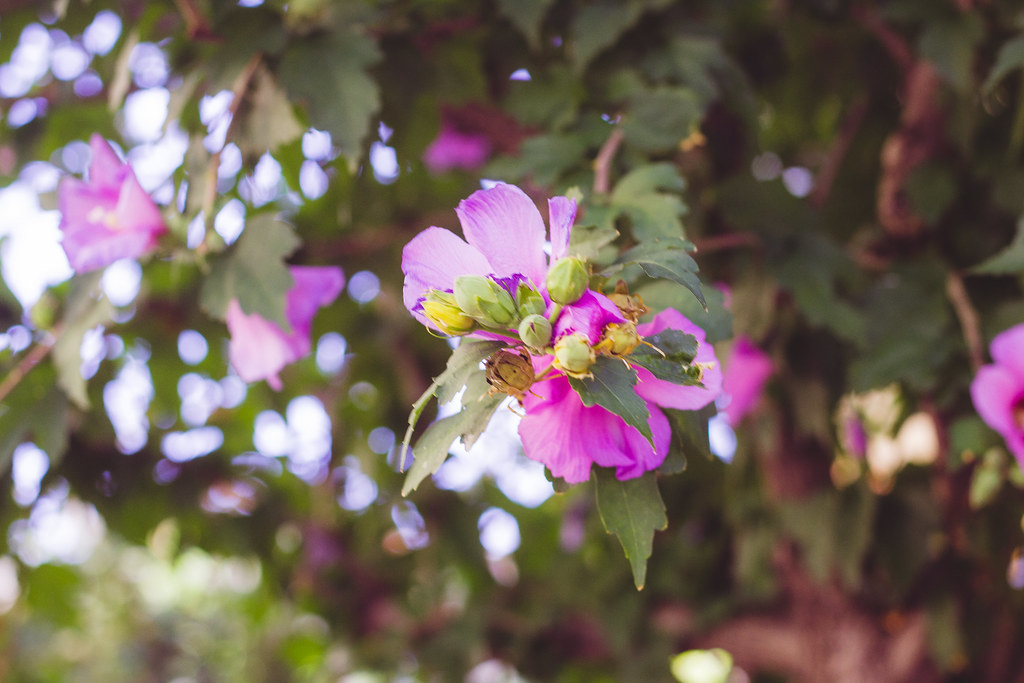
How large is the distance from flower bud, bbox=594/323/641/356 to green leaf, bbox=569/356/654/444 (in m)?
0.01

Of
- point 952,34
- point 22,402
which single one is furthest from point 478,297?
point 952,34

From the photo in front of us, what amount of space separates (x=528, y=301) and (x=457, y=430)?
96 mm

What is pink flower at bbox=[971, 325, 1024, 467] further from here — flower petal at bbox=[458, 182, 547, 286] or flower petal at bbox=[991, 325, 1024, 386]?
flower petal at bbox=[458, 182, 547, 286]

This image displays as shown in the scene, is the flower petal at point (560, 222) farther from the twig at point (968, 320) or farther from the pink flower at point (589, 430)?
the twig at point (968, 320)

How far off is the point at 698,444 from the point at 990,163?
986 mm

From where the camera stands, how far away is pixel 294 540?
2.06 m

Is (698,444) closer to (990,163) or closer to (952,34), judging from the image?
(952,34)

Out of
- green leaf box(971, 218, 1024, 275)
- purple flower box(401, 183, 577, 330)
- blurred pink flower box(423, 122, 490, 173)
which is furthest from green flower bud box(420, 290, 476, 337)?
blurred pink flower box(423, 122, 490, 173)

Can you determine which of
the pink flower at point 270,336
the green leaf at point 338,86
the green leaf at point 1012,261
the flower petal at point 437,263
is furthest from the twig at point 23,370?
the green leaf at point 1012,261

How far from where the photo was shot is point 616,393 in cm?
48

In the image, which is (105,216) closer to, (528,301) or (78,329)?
(78,329)

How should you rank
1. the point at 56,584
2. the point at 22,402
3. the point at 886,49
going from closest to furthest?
1. the point at 22,402
2. the point at 886,49
3. the point at 56,584

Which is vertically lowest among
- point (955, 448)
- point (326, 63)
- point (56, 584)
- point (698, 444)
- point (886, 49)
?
point (56, 584)

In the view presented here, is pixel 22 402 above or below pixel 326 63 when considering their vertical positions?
below
